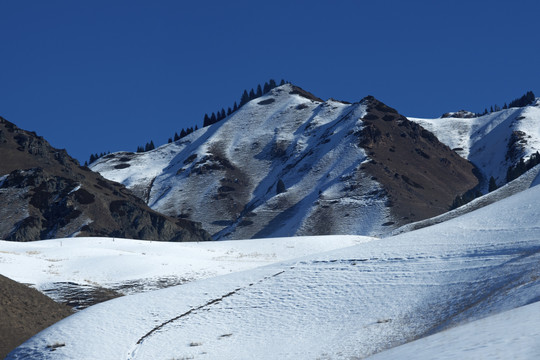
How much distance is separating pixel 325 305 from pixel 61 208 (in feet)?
393

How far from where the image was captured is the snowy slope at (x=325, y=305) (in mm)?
23547

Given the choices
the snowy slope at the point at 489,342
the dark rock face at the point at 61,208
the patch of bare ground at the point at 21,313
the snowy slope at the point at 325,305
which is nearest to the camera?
the snowy slope at the point at 489,342

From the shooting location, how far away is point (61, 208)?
13975 cm

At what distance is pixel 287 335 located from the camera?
25547 mm

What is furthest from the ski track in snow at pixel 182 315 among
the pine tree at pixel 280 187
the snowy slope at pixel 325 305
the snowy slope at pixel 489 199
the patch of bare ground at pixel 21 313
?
the pine tree at pixel 280 187

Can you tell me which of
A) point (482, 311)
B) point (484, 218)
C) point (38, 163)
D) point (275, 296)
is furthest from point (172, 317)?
point (38, 163)

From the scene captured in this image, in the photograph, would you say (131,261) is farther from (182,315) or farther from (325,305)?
(325,305)

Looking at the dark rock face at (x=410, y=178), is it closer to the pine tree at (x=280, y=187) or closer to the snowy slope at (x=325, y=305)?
the pine tree at (x=280, y=187)

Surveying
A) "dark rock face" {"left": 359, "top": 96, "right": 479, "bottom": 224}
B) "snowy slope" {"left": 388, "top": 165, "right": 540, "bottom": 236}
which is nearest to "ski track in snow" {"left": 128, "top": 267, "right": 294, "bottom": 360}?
"snowy slope" {"left": 388, "top": 165, "right": 540, "bottom": 236}

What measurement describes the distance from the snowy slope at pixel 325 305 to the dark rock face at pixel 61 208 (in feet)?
342

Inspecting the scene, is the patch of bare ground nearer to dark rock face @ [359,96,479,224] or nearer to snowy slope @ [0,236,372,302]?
snowy slope @ [0,236,372,302]

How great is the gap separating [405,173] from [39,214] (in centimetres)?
9108

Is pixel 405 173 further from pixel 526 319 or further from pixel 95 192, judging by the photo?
pixel 526 319

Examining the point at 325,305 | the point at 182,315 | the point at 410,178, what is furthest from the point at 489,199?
the point at 410,178
